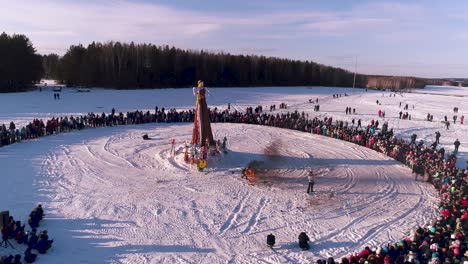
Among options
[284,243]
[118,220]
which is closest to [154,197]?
[118,220]

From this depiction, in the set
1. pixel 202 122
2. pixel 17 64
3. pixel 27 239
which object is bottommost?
pixel 27 239

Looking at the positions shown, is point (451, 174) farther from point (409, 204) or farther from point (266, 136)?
point (266, 136)

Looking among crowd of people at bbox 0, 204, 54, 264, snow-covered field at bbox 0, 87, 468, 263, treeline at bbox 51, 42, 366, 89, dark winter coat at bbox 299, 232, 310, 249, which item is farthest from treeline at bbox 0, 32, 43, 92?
dark winter coat at bbox 299, 232, 310, 249

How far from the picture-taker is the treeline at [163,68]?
60.6 m

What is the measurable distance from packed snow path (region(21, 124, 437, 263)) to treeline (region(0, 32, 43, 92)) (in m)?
31.7

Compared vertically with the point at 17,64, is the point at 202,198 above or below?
below

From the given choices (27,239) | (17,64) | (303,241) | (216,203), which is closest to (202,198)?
(216,203)

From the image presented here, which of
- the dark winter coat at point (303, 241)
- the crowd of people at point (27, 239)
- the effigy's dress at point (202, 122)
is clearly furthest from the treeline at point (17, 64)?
the dark winter coat at point (303, 241)

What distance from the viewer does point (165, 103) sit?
48406mm

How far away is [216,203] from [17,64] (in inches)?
1855

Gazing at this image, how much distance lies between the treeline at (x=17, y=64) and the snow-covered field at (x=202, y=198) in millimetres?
30133

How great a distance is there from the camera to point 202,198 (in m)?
15.9

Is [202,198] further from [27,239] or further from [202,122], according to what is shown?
[27,239]

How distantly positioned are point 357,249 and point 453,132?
25.8 metres
